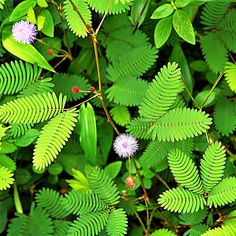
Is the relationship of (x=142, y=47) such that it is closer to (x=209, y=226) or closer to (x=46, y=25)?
(x=46, y=25)

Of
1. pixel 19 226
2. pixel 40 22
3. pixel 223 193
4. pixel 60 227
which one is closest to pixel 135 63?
pixel 40 22

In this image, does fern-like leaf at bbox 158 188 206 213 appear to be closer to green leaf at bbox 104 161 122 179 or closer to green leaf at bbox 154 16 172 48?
green leaf at bbox 104 161 122 179

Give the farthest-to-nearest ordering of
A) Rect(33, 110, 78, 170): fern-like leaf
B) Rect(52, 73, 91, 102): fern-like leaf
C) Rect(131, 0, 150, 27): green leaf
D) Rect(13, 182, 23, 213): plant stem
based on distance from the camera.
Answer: Rect(13, 182, 23, 213): plant stem
Rect(52, 73, 91, 102): fern-like leaf
Rect(131, 0, 150, 27): green leaf
Rect(33, 110, 78, 170): fern-like leaf

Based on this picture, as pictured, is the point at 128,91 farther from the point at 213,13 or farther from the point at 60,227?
the point at 60,227

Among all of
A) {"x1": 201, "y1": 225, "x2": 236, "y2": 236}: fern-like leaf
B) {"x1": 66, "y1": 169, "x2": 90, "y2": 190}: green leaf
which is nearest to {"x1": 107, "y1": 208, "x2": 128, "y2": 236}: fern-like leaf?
{"x1": 66, "y1": 169, "x2": 90, "y2": 190}: green leaf

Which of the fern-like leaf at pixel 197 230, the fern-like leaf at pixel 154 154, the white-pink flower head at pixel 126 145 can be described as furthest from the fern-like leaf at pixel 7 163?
the fern-like leaf at pixel 197 230

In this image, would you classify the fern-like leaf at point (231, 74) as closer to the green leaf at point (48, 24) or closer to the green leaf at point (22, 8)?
the green leaf at point (48, 24)
